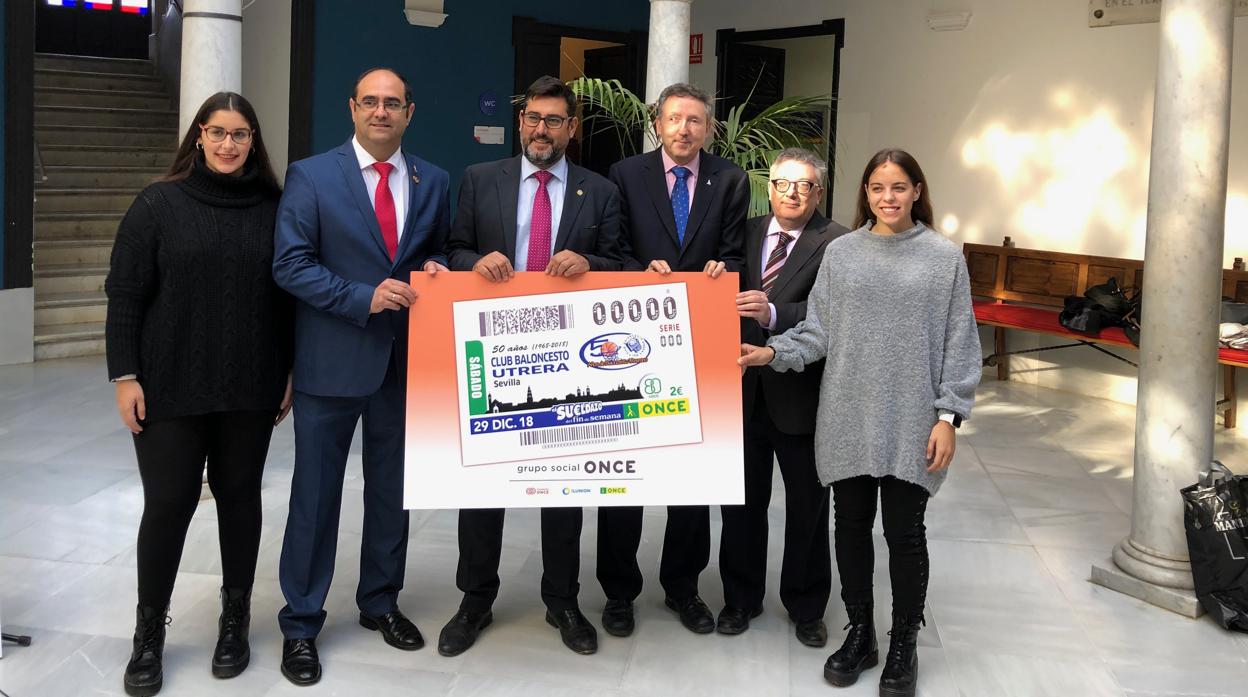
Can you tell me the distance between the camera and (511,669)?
3.54m

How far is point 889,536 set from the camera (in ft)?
11.1

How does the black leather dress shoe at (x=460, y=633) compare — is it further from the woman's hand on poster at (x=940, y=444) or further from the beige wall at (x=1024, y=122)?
the beige wall at (x=1024, y=122)

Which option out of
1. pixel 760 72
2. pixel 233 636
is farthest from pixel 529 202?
pixel 760 72

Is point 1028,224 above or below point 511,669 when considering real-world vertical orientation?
above

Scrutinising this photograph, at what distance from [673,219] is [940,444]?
106 centimetres

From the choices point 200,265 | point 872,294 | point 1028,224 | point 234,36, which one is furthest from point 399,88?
point 1028,224

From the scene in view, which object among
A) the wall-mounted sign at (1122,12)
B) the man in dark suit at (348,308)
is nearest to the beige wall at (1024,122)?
the wall-mounted sign at (1122,12)

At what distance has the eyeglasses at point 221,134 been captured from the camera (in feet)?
10.4

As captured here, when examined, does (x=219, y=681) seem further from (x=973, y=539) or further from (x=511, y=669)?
(x=973, y=539)

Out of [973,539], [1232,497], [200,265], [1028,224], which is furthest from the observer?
[1028,224]

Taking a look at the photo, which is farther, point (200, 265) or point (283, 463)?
point (283, 463)

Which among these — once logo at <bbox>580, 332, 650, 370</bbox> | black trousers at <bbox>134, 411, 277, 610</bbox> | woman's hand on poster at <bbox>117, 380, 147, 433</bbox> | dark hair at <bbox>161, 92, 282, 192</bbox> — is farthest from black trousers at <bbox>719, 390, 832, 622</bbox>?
woman's hand on poster at <bbox>117, 380, 147, 433</bbox>

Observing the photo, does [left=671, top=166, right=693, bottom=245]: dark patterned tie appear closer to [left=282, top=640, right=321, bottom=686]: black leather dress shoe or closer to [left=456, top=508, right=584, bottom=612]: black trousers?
[left=456, top=508, right=584, bottom=612]: black trousers

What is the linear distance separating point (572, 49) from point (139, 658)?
10.8 m
